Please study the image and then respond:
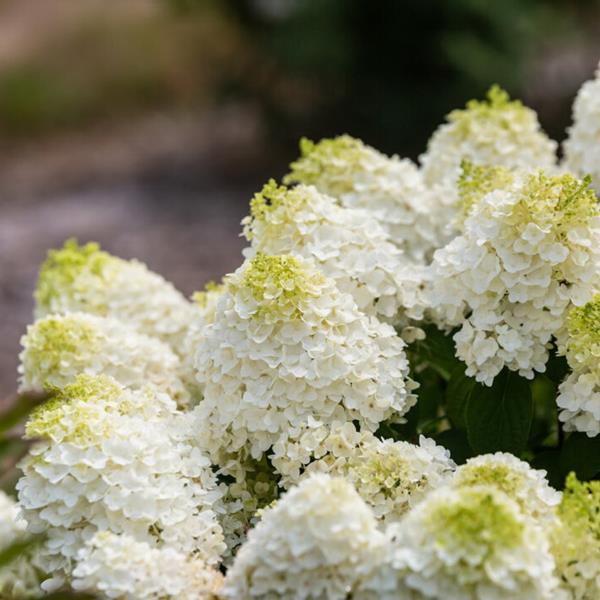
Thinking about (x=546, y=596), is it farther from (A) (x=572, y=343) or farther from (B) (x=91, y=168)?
(B) (x=91, y=168)

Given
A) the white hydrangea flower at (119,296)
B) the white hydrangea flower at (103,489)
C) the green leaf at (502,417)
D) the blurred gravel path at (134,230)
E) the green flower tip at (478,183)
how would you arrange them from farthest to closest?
the blurred gravel path at (134,230)
the white hydrangea flower at (119,296)
the green flower tip at (478,183)
the green leaf at (502,417)
the white hydrangea flower at (103,489)

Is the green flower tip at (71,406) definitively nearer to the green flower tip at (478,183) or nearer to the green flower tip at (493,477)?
the green flower tip at (493,477)

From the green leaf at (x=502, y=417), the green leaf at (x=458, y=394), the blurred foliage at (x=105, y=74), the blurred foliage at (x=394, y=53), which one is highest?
the blurred foliage at (x=105, y=74)

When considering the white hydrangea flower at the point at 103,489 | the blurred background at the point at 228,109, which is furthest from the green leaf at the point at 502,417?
the blurred background at the point at 228,109

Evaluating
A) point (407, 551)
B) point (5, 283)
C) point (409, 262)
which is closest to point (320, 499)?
point (407, 551)

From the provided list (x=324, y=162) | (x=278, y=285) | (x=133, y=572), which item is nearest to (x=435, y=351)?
(x=278, y=285)

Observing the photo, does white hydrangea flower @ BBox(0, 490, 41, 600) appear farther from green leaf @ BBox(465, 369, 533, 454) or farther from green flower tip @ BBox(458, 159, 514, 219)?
green flower tip @ BBox(458, 159, 514, 219)

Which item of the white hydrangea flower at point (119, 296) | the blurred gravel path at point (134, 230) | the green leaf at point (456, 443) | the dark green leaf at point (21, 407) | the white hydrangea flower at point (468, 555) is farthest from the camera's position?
the blurred gravel path at point (134, 230)
